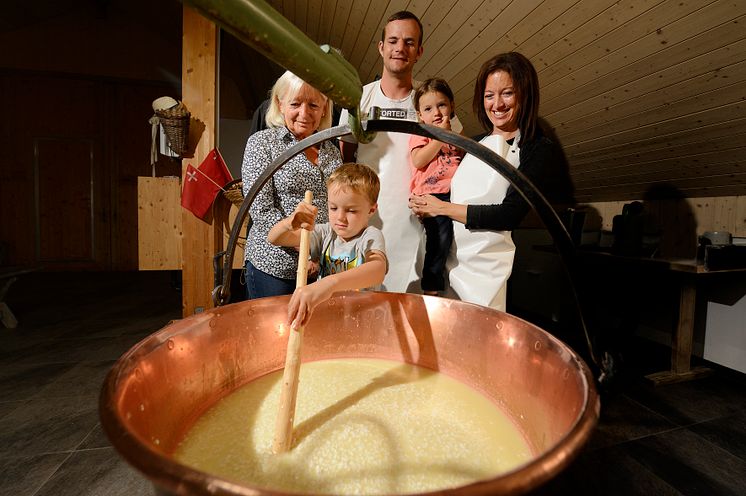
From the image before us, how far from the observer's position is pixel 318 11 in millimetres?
3463

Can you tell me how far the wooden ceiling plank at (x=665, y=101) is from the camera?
1.64 m

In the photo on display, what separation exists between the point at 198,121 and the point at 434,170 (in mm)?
1876

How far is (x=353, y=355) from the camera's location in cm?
82

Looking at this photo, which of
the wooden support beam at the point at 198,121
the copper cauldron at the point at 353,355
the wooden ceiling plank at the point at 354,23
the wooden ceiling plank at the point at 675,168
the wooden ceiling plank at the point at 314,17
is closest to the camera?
the copper cauldron at the point at 353,355

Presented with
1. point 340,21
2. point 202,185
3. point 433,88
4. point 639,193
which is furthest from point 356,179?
point 340,21

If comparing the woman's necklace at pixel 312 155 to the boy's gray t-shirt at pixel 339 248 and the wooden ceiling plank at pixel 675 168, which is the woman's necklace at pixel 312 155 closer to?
the boy's gray t-shirt at pixel 339 248

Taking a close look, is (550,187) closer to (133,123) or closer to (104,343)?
(104,343)

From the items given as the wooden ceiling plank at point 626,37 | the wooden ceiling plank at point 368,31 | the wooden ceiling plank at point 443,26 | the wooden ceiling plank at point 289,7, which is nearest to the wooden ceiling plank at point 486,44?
the wooden ceiling plank at point 443,26

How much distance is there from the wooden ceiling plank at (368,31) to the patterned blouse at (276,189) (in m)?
2.10

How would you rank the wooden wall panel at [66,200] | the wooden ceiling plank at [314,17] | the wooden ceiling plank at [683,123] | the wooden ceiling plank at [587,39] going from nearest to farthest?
1. the wooden ceiling plank at [587,39]
2. the wooden ceiling plank at [683,123]
3. the wooden ceiling plank at [314,17]
4. the wooden wall panel at [66,200]

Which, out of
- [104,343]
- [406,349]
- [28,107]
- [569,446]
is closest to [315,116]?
[406,349]

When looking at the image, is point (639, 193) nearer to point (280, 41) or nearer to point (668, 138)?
point (668, 138)

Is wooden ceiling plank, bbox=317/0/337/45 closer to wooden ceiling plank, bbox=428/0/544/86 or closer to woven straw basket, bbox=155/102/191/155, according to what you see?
wooden ceiling plank, bbox=428/0/544/86

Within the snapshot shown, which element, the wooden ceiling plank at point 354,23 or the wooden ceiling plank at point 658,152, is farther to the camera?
the wooden ceiling plank at point 354,23
